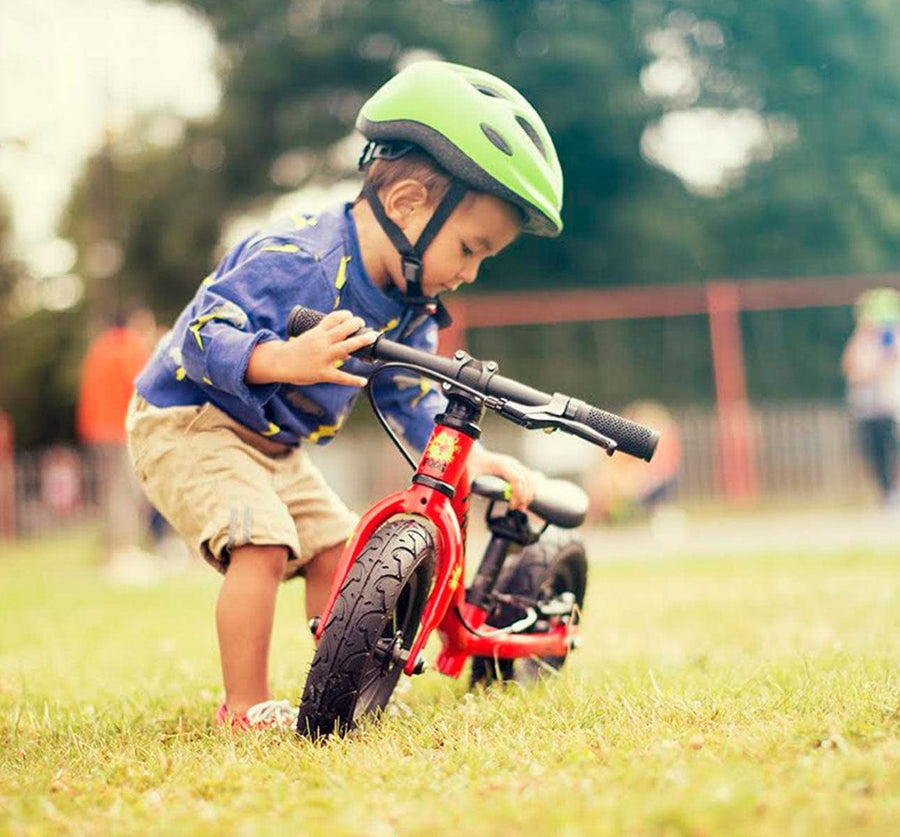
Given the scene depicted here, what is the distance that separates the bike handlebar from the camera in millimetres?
3031

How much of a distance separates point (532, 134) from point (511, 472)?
93 centimetres

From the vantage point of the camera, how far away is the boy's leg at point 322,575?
12.7ft

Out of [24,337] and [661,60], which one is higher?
[661,60]

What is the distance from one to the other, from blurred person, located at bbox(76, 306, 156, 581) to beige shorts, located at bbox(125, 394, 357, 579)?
6767 mm

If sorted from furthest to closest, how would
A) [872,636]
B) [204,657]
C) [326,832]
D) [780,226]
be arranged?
[780,226] → [204,657] → [872,636] → [326,832]

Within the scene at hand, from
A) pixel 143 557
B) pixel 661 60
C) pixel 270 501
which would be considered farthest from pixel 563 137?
pixel 270 501

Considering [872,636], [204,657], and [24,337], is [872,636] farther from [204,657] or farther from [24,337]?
[24,337]

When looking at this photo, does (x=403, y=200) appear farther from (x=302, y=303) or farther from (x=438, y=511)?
(x=438, y=511)

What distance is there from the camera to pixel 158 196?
27234 millimetres

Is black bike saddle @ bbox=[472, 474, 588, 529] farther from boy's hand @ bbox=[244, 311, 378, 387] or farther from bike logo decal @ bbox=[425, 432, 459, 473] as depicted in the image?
boy's hand @ bbox=[244, 311, 378, 387]

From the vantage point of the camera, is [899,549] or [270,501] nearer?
[270,501]

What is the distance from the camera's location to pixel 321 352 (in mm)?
3061

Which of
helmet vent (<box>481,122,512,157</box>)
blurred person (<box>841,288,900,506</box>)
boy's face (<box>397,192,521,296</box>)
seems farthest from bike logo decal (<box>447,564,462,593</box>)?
blurred person (<box>841,288,900,506</box>)

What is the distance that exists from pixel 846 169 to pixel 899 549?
1375cm
